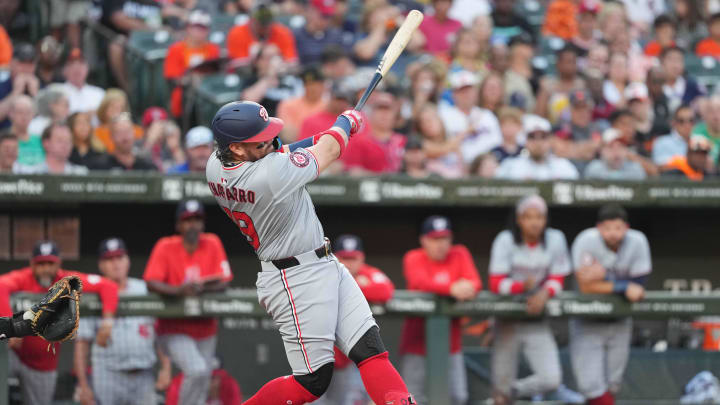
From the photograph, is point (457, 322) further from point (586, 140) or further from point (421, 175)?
point (586, 140)

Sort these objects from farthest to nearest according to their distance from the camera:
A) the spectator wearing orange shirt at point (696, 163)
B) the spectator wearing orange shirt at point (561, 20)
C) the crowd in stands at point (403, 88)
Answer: the spectator wearing orange shirt at point (561, 20) < the spectator wearing orange shirt at point (696, 163) < the crowd in stands at point (403, 88)

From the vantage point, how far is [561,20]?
464 inches

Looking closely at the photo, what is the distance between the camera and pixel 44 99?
8.47 metres

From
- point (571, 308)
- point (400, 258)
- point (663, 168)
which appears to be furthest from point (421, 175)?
point (663, 168)

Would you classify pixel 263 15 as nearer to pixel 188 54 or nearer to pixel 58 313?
pixel 188 54

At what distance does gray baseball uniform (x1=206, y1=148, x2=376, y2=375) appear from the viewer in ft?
15.7

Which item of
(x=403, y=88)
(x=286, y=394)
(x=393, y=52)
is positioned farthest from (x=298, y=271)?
(x=403, y=88)

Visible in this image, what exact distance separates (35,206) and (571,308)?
12.0 feet

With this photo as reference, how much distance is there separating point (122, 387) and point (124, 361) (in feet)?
0.50

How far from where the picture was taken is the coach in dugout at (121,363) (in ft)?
21.9

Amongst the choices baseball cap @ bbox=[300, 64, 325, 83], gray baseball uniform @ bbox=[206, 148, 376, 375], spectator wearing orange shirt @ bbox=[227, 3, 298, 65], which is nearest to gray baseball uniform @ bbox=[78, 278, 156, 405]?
gray baseball uniform @ bbox=[206, 148, 376, 375]

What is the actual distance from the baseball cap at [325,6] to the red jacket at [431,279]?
13.9 ft

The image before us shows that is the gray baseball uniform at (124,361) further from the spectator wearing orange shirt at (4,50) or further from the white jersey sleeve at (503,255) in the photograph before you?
the spectator wearing orange shirt at (4,50)

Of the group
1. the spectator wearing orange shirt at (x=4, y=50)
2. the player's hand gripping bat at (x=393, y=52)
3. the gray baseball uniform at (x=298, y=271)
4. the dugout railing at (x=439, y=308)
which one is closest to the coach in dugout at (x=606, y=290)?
the dugout railing at (x=439, y=308)
